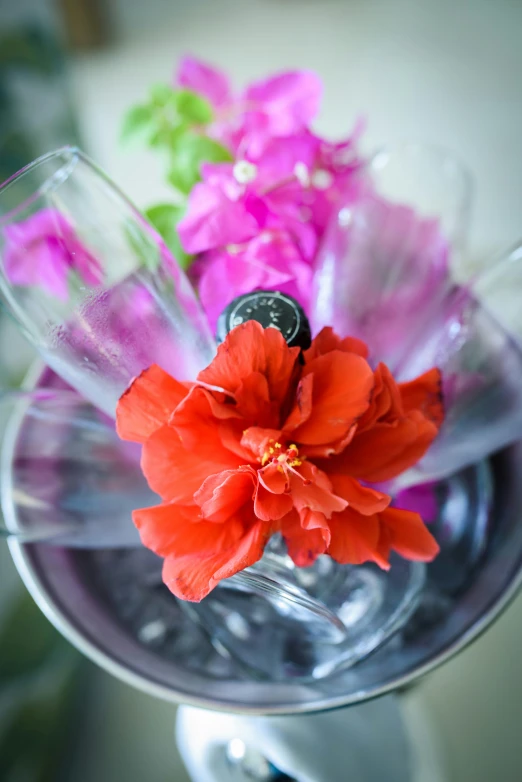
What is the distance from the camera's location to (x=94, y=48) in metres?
0.80

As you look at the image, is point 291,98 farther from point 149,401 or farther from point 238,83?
point 238,83

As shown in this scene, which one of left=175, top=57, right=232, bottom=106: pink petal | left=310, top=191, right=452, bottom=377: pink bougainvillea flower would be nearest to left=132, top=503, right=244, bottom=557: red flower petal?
left=310, top=191, right=452, bottom=377: pink bougainvillea flower

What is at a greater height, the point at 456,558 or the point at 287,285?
the point at 287,285

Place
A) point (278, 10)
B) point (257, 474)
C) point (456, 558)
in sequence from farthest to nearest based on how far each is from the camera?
point (278, 10), point (456, 558), point (257, 474)

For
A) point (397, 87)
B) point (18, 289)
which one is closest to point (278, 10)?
point (397, 87)

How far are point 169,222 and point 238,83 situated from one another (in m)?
0.50

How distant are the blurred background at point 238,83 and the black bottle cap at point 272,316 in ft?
0.80

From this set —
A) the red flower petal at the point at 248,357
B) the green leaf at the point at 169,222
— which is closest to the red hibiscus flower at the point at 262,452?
the red flower petal at the point at 248,357

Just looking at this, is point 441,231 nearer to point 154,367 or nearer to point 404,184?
point 404,184

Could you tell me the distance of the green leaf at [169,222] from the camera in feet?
0.90

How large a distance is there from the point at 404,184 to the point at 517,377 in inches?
3.9

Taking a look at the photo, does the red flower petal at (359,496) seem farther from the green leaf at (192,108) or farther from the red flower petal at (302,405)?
the green leaf at (192,108)

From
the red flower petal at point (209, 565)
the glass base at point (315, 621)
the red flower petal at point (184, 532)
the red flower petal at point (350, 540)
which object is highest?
the red flower petal at point (184, 532)

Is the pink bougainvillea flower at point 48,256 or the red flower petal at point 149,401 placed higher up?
the pink bougainvillea flower at point 48,256
